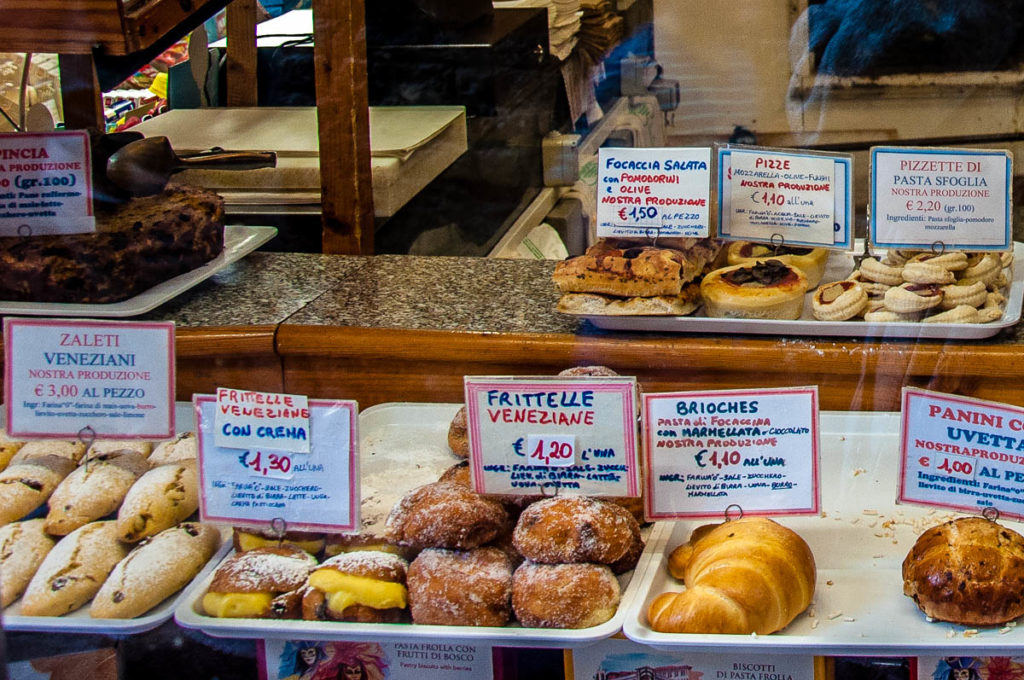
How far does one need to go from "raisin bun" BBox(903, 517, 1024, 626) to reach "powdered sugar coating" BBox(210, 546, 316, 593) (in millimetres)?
453

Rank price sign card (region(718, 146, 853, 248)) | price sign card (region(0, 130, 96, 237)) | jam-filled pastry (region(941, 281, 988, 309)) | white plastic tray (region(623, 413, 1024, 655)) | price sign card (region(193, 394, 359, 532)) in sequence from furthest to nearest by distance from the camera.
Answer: price sign card (region(718, 146, 853, 248)) < jam-filled pastry (region(941, 281, 988, 309)) < price sign card (region(0, 130, 96, 237)) < price sign card (region(193, 394, 359, 532)) < white plastic tray (region(623, 413, 1024, 655))

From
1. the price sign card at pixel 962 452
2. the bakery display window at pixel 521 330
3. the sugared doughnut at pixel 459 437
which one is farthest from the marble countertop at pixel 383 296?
the price sign card at pixel 962 452

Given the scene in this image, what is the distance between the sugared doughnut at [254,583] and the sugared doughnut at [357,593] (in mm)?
18

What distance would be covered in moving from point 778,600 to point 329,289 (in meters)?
0.65

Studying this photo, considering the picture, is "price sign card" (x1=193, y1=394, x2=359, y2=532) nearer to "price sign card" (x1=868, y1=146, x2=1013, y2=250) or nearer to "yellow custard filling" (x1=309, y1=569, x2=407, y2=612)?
"yellow custard filling" (x1=309, y1=569, x2=407, y2=612)

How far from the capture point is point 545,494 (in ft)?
2.79

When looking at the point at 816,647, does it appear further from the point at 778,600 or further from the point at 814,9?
the point at 814,9

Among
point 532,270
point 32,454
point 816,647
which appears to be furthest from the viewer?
point 532,270

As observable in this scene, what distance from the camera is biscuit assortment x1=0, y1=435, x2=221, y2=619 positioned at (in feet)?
2.70

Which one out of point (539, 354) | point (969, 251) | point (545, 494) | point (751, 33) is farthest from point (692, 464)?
point (751, 33)

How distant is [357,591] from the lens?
80 cm

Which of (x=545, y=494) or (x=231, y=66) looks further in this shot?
(x=231, y=66)

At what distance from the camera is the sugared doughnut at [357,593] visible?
0.79 m

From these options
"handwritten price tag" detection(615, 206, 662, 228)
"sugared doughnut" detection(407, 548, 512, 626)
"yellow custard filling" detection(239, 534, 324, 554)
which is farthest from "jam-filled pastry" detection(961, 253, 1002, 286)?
"yellow custard filling" detection(239, 534, 324, 554)
